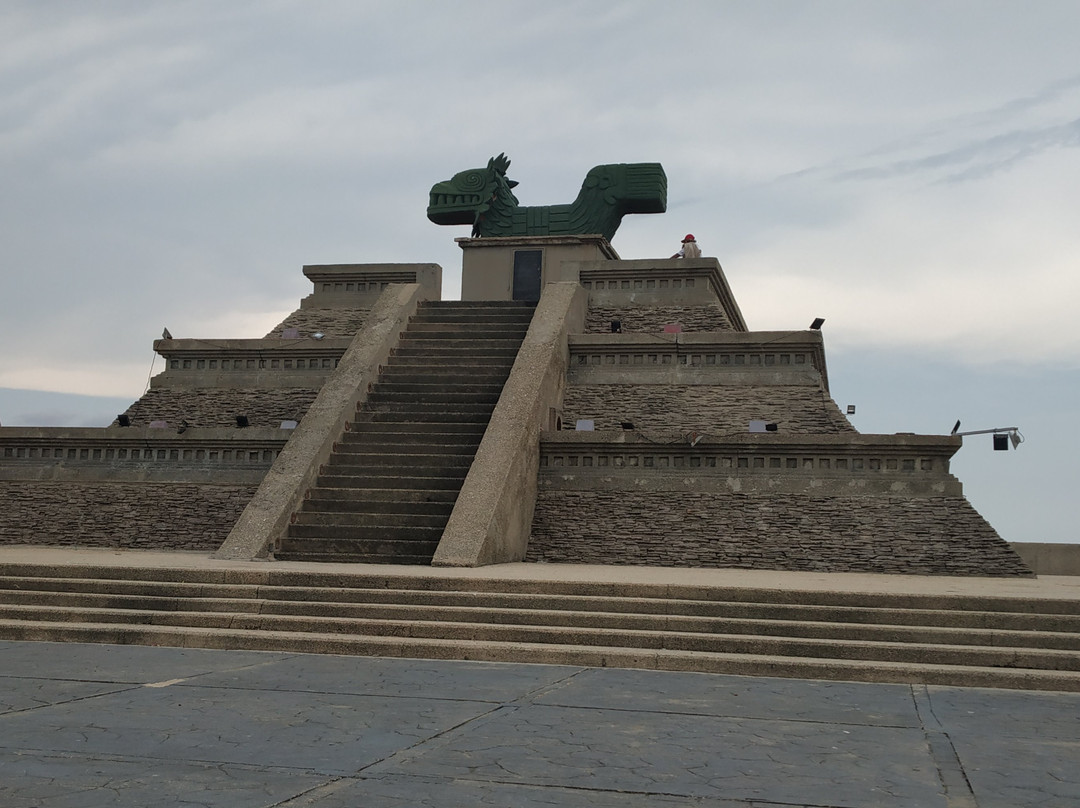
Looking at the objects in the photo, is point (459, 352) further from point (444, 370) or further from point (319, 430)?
point (319, 430)

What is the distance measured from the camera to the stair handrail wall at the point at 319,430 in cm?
1298

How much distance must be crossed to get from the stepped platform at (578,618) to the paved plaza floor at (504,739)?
518mm

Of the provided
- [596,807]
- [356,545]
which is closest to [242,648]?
[356,545]

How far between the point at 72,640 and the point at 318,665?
→ 2.70m

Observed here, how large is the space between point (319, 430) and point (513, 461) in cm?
309

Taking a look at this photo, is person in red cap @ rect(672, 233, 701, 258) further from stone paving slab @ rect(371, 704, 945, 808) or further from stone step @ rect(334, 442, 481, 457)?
stone paving slab @ rect(371, 704, 945, 808)

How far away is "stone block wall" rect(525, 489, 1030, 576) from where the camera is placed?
13.4 meters

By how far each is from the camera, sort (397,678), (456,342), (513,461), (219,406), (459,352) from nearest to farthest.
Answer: (397,678)
(513,461)
(459,352)
(219,406)
(456,342)

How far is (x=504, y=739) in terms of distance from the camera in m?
5.74

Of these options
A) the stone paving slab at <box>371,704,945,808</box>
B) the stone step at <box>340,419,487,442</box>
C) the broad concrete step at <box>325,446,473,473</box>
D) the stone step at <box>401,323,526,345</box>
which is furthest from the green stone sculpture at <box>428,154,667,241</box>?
the stone paving slab at <box>371,704,945,808</box>

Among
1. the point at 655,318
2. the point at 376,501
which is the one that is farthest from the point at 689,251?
the point at 376,501

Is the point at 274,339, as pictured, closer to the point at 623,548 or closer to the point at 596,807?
the point at 623,548

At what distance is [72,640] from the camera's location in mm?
9570

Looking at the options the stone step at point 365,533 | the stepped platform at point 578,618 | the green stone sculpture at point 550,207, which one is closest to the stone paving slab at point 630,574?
the stepped platform at point 578,618
